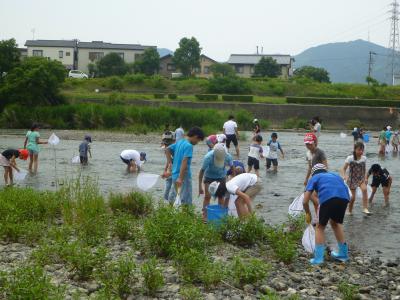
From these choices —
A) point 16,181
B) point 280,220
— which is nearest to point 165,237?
point 280,220

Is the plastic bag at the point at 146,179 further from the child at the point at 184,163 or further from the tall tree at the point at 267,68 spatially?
the tall tree at the point at 267,68

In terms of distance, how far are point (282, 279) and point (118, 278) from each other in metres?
2.40

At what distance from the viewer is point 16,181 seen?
52.2 ft

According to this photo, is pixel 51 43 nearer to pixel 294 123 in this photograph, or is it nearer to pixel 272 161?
pixel 294 123

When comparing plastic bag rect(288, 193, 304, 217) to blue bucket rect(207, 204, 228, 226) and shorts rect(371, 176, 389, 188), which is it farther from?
shorts rect(371, 176, 389, 188)

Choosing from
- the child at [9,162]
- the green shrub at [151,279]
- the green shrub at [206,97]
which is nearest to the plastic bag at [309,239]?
the green shrub at [151,279]

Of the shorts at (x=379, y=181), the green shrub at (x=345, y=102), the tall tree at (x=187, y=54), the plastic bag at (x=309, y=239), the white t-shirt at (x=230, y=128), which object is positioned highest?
the tall tree at (x=187, y=54)

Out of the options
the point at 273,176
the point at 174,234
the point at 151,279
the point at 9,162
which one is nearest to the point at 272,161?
the point at 273,176

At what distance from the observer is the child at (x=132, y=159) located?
19.2m

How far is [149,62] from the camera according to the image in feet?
261

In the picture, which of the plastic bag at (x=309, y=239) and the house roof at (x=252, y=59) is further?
the house roof at (x=252, y=59)

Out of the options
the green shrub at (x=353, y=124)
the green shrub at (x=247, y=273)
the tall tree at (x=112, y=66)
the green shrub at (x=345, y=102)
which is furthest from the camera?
the tall tree at (x=112, y=66)

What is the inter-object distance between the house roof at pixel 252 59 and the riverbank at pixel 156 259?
91874 mm

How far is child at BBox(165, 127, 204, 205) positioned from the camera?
10289 mm
